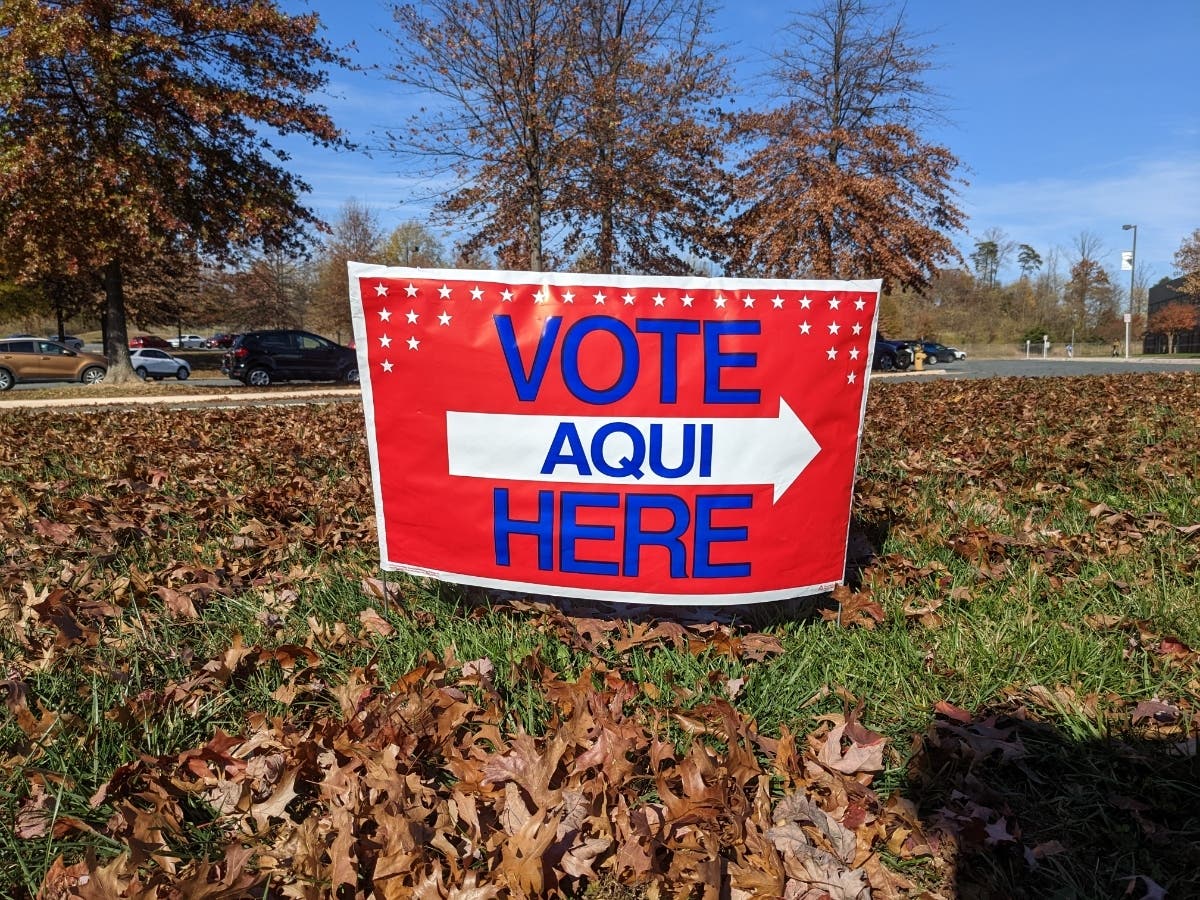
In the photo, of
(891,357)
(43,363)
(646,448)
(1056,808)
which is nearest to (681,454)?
(646,448)

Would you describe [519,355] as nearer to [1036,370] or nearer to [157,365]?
[1036,370]

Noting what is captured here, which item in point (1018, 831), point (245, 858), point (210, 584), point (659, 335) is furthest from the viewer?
point (210, 584)

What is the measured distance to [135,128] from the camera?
1727cm

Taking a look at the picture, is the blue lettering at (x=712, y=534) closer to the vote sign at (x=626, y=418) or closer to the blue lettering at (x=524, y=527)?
the vote sign at (x=626, y=418)

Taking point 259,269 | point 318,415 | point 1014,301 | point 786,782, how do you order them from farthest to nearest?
point 1014,301 → point 259,269 → point 318,415 → point 786,782

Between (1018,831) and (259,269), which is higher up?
(259,269)

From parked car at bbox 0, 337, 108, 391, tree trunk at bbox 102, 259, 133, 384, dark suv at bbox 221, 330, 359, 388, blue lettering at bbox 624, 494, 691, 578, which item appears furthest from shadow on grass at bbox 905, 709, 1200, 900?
parked car at bbox 0, 337, 108, 391

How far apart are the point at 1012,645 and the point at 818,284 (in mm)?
1394

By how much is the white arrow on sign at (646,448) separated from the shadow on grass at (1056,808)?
3.12ft

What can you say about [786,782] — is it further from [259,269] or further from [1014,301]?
[1014,301]

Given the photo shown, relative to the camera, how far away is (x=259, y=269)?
4791 centimetres

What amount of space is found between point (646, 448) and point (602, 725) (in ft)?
2.93

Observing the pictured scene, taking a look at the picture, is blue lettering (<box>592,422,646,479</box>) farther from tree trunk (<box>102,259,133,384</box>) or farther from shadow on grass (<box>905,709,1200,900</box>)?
tree trunk (<box>102,259,133,384</box>)

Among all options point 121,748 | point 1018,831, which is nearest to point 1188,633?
point 1018,831
